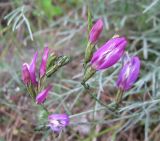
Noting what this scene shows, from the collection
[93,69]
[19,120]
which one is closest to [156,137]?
[19,120]

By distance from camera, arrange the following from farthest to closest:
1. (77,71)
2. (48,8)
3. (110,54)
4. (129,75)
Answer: (48,8) < (77,71) < (129,75) < (110,54)

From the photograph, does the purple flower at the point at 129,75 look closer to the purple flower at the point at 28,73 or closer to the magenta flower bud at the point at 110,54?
the magenta flower bud at the point at 110,54

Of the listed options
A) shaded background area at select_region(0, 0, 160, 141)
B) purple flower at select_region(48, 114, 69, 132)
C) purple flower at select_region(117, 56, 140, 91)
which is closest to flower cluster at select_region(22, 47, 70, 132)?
purple flower at select_region(48, 114, 69, 132)

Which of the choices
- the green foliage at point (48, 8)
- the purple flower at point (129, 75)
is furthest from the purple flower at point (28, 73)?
the green foliage at point (48, 8)

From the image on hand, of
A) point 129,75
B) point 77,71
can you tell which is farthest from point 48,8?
point 129,75

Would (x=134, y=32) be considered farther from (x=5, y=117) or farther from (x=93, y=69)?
(x=93, y=69)

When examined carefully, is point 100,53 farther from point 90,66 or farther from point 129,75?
point 129,75

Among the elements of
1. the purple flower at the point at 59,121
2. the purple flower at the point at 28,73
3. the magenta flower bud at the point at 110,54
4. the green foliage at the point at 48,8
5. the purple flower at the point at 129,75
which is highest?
the green foliage at the point at 48,8
